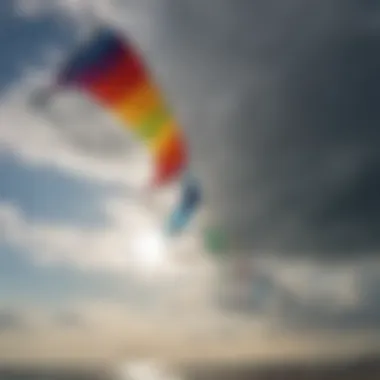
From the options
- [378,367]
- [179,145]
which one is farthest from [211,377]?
[179,145]

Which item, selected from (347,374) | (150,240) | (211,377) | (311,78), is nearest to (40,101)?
(150,240)

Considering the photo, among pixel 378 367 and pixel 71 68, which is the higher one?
pixel 71 68

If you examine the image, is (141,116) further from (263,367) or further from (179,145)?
(263,367)

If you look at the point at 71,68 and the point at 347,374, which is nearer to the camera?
the point at 71,68

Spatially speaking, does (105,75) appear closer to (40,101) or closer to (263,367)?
(40,101)

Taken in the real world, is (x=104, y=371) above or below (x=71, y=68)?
below

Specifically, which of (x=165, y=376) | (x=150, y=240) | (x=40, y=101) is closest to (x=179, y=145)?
(x=150, y=240)

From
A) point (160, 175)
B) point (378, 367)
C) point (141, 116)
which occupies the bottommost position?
point (378, 367)

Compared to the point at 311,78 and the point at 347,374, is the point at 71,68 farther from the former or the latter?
the point at 347,374
